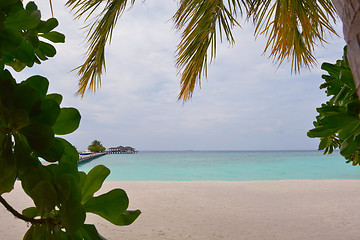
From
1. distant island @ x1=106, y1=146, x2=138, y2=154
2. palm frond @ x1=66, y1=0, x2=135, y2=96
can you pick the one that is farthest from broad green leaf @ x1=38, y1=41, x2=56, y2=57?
distant island @ x1=106, y1=146, x2=138, y2=154

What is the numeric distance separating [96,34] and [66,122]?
2235mm

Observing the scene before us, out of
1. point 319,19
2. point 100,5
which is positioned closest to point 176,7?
point 100,5

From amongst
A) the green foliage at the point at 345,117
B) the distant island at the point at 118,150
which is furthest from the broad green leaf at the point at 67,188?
the distant island at the point at 118,150

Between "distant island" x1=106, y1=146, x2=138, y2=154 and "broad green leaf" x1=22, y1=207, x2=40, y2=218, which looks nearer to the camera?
"broad green leaf" x1=22, y1=207, x2=40, y2=218

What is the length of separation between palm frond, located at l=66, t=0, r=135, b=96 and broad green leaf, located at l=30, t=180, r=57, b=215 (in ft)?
7.23

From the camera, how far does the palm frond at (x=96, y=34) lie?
7.06ft

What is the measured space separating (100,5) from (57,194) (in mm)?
2384

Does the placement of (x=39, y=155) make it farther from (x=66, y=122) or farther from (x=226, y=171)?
(x=226, y=171)

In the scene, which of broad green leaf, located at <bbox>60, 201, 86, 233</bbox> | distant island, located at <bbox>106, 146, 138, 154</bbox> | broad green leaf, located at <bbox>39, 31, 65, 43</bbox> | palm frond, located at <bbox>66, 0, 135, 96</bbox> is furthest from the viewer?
distant island, located at <bbox>106, 146, 138, 154</bbox>

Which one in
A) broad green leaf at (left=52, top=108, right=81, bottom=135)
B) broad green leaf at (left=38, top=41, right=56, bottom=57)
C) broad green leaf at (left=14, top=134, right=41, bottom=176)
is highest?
broad green leaf at (left=38, top=41, right=56, bottom=57)

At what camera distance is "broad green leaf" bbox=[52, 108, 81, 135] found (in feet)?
0.63

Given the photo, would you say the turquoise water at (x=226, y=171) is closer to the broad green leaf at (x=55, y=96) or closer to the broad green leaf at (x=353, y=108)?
the broad green leaf at (x=353, y=108)

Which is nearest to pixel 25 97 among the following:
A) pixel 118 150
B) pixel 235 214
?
pixel 235 214

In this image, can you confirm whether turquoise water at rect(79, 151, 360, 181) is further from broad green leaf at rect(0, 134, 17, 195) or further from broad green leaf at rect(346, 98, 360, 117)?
broad green leaf at rect(0, 134, 17, 195)
